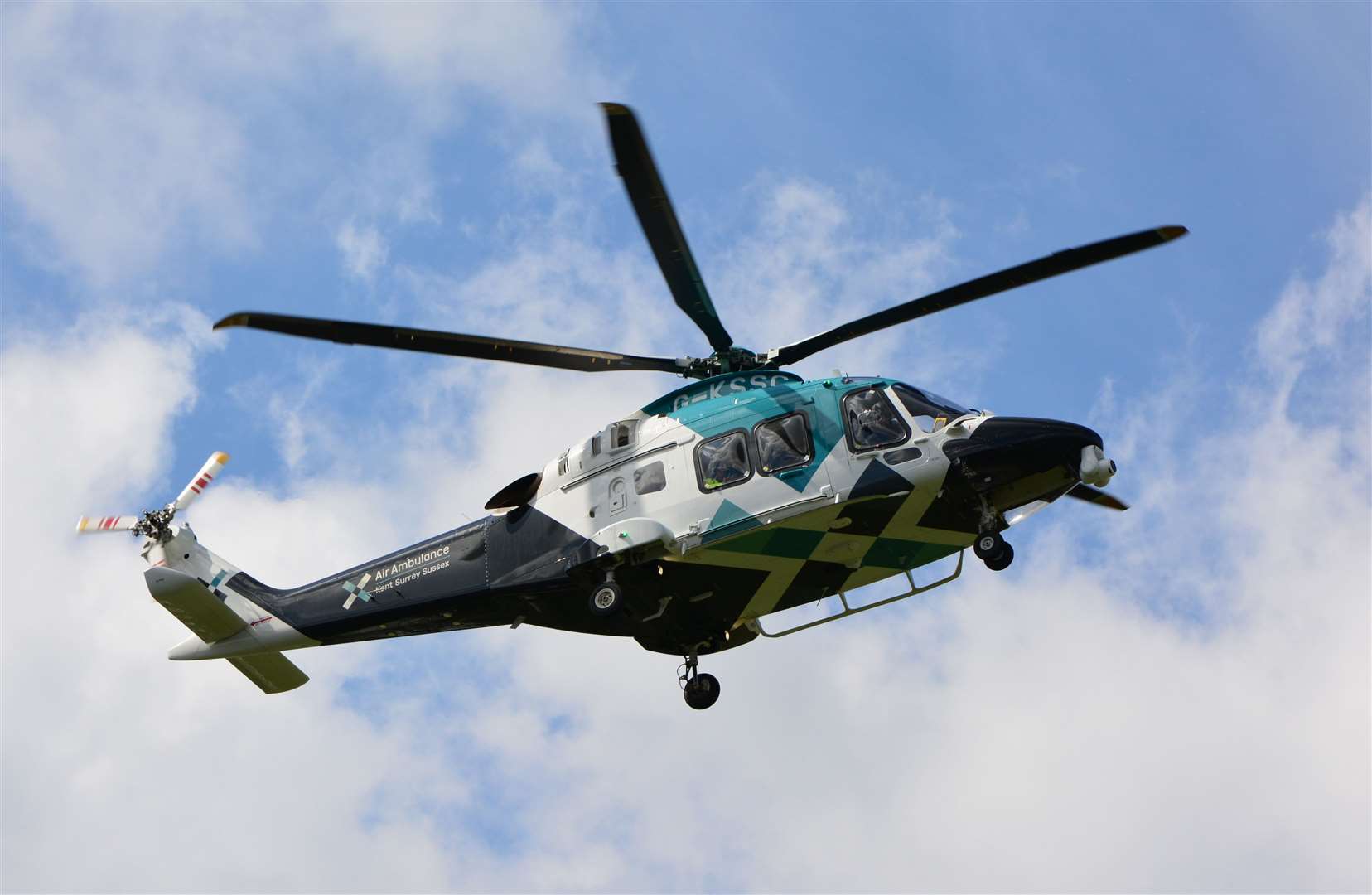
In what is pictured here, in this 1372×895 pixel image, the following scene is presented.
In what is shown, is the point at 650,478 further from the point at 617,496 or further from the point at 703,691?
the point at 703,691

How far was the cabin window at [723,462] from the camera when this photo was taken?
21.4 meters

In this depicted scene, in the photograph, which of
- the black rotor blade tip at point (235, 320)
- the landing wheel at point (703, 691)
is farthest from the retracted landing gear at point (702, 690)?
the black rotor blade tip at point (235, 320)

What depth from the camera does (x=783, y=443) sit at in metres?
21.4

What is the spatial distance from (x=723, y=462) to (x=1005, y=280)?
190 inches

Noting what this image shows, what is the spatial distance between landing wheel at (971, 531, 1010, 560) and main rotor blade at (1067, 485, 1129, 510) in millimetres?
2323

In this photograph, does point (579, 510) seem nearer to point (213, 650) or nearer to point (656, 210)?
point (656, 210)

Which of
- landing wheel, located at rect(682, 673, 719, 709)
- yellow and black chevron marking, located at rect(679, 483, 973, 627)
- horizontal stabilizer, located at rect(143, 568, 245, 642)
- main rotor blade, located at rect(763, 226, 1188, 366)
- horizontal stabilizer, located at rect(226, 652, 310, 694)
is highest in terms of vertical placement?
main rotor blade, located at rect(763, 226, 1188, 366)

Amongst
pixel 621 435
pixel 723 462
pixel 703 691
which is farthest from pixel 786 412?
pixel 703 691

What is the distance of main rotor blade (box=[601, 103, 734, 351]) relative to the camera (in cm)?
1794

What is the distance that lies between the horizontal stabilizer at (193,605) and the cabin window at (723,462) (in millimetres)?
8787

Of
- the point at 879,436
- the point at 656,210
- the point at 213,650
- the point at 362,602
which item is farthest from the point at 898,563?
the point at 213,650

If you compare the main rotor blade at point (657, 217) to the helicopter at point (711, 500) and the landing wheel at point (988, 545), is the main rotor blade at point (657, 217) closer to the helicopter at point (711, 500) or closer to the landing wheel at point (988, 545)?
the helicopter at point (711, 500)

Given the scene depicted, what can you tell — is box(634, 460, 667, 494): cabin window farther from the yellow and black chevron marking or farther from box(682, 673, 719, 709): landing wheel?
box(682, 673, 719, 709): landing wheel

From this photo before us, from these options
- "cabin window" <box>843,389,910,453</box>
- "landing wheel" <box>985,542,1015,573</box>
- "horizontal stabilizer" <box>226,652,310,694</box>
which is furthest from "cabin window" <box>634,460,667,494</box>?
"horizontal stabilizer" <box>226,652,310,694</box>
